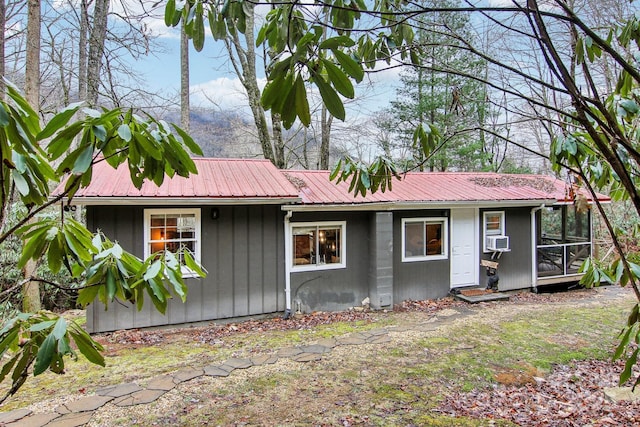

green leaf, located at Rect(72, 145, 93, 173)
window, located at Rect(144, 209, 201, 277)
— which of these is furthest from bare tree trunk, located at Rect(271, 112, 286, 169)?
green leaf, located at Rect(72, 145, 93, 173)

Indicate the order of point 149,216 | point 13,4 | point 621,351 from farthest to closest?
point 13,4 < point 149,216 < point 621,351

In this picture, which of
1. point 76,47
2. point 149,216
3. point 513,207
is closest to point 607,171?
point 149,216

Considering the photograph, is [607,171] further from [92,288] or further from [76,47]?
[76,47]

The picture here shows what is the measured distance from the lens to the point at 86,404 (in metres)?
3.86

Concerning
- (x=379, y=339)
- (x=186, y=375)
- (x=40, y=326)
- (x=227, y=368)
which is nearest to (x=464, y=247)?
(x=379, y=339)

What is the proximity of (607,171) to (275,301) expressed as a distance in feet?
19.0

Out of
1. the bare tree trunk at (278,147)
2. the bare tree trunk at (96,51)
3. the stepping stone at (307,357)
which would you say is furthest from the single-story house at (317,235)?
the bare tree trunk at (278,147)

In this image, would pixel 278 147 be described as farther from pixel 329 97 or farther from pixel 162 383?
pixel 329 97

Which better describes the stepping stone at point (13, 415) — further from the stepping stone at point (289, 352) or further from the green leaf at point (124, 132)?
the green leaf at point (124, 132)

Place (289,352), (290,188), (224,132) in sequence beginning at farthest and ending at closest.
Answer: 1. (224,132)
2. (290,188)
3. (289,352)

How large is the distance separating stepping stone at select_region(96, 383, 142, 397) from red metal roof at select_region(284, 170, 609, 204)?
4.02 meters

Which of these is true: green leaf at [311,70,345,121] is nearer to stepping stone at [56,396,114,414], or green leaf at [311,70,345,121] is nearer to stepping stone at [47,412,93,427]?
stepping stone at [47,412,93,427]

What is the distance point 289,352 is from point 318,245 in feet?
8.68

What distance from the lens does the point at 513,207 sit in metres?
9.34
